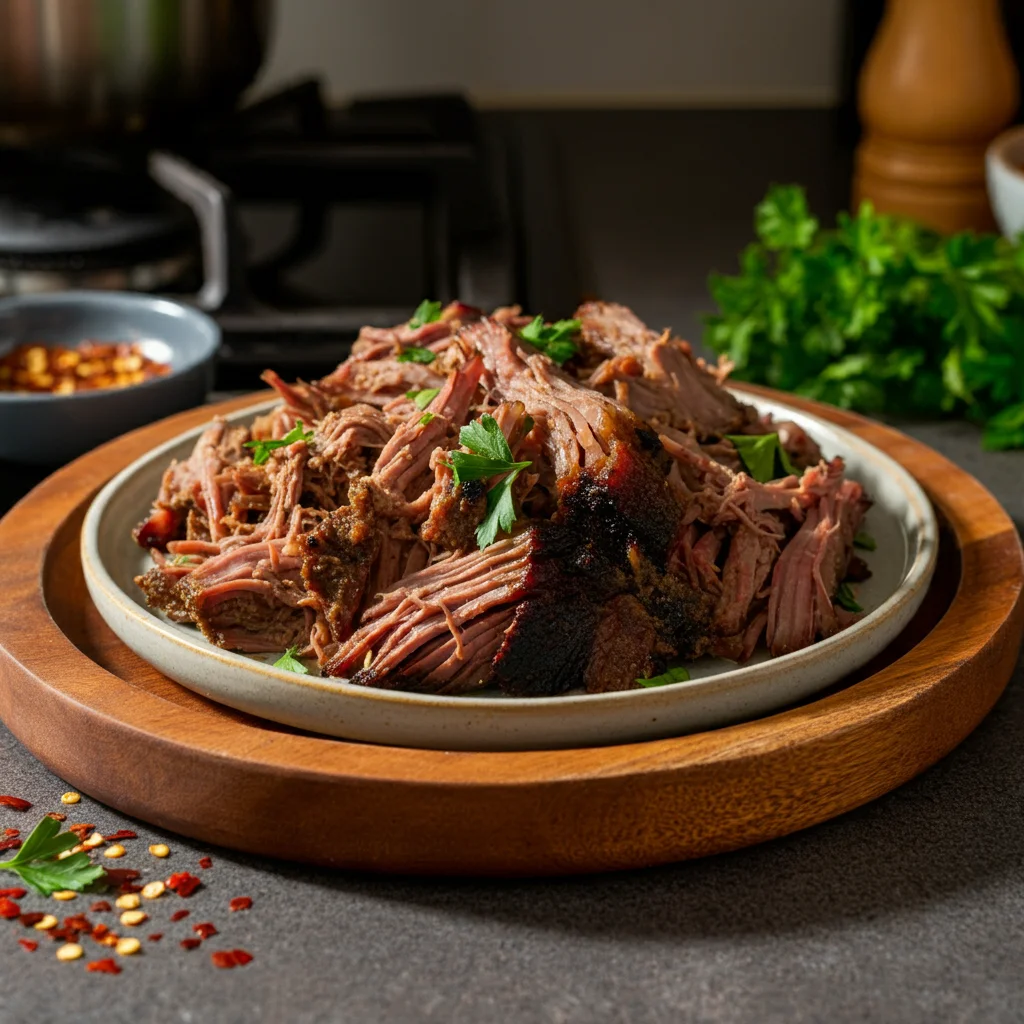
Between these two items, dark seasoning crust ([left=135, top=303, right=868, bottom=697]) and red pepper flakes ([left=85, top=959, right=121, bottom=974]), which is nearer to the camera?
red pepper flakes ([left=85, top=959, right=121, bottom=974])

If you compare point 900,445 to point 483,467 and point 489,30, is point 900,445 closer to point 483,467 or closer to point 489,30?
point 483,467

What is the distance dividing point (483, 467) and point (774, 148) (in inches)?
129

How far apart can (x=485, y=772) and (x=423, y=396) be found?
610 mm

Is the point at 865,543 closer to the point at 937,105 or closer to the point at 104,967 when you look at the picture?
the point at 104,967

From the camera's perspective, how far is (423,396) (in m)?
1.87

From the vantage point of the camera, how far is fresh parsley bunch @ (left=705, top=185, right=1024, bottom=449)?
2686mm

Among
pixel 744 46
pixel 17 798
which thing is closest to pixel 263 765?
pixel 17 798

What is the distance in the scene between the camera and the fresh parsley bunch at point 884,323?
2.69m

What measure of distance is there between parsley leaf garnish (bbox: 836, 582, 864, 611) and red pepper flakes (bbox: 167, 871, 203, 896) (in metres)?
0.84

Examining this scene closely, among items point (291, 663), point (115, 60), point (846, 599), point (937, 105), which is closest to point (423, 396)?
point (291, 663)

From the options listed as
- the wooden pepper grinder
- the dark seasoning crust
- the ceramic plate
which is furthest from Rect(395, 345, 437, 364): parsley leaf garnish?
the wooden pepper grinder

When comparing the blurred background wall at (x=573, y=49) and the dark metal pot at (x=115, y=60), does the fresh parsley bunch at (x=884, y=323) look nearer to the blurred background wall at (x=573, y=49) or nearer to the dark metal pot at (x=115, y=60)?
the dark metal pot at (x=115, y=60)

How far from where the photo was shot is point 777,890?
1.45 meters

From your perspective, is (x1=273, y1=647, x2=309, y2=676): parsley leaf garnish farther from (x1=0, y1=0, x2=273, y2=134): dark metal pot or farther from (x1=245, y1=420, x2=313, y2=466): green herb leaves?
(x1=0, y1=0, x2=273, y2=134): dark metal pot
